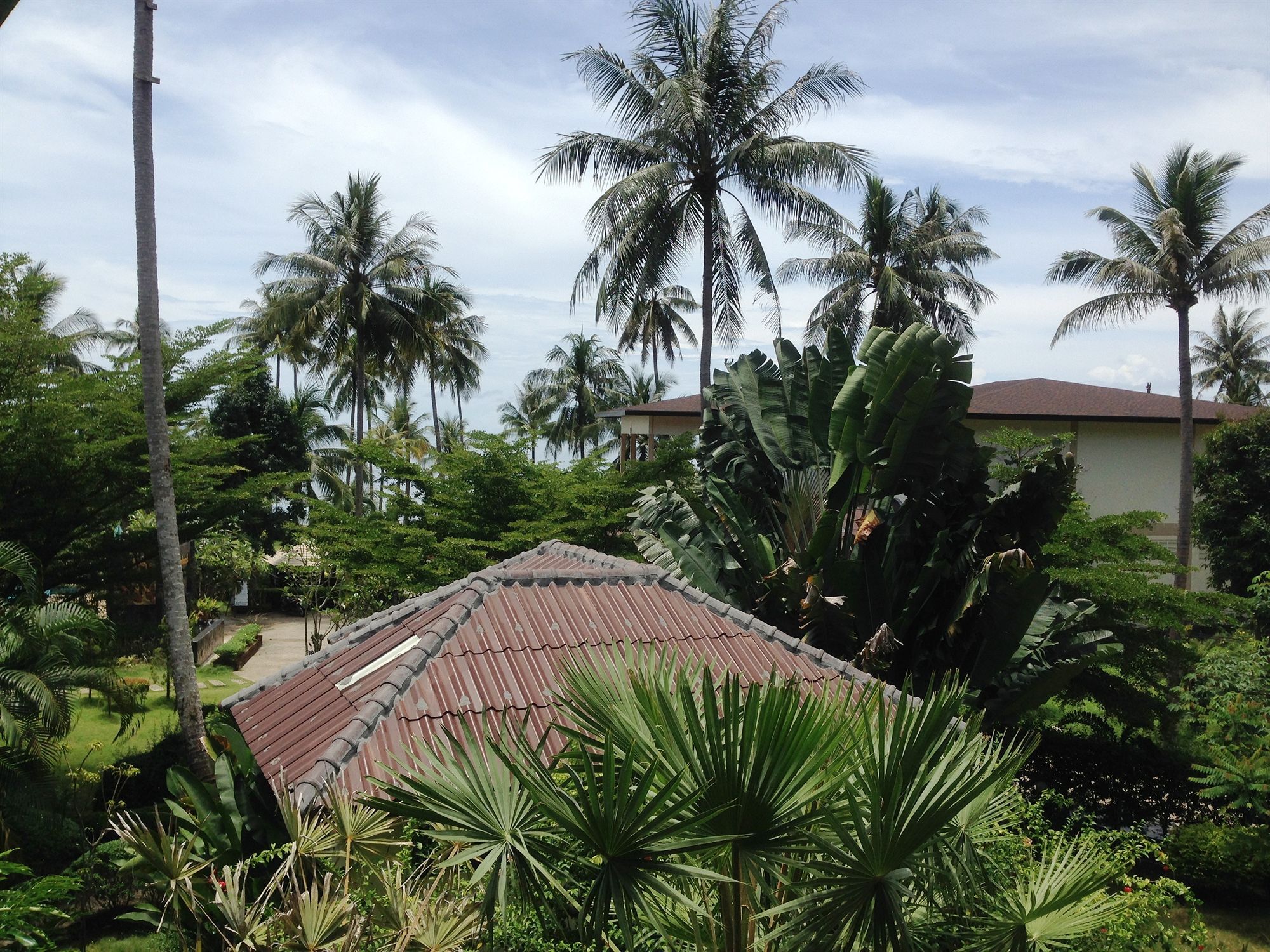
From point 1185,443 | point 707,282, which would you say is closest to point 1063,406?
point 1185,443

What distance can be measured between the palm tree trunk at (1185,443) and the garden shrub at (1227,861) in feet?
37.6

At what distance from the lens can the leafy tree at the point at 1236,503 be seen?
2367 cm

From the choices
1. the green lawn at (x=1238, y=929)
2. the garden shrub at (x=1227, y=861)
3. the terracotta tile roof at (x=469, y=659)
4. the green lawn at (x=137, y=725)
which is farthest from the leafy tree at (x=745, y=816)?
the green lawn at (x=137, y=725)

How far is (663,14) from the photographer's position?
70.0 feet

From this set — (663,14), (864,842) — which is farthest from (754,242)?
(864,842)

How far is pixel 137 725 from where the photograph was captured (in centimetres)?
1717

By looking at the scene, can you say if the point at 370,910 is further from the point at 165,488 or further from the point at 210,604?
the point at 210,604

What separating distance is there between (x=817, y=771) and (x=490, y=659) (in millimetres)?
4870

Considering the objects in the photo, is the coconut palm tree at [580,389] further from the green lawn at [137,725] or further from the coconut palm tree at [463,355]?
the green lawn at [137,725]

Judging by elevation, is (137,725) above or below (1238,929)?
above

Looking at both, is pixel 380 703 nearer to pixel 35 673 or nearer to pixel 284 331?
pixel 35 673

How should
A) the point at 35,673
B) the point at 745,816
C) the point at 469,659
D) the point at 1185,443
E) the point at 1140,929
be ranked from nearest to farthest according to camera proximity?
the point at 745,816 → the point at 1140,929 → the point at 469,659 → the point at 35,673 → the point at 1185,443

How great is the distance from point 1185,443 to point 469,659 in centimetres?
2281

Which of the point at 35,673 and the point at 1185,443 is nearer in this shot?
the point at 35,673
